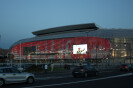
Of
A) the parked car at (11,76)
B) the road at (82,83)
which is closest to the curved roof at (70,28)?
the road at (82,83)

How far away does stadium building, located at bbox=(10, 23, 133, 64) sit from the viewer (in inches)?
3300

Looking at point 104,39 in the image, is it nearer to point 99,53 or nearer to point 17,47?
point 99,53

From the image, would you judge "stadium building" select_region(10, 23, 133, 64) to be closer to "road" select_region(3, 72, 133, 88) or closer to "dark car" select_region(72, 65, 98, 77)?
"dark car" select_region(72, 65, 98, 77)

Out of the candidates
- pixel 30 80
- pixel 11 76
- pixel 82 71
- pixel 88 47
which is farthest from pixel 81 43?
pixel 11 76

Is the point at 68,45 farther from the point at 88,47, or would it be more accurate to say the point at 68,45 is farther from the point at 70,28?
the point at 70,28

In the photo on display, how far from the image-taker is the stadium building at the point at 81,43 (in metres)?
83.8

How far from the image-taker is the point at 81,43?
88438 millimetres

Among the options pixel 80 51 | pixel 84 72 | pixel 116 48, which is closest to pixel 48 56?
pixel 116 48

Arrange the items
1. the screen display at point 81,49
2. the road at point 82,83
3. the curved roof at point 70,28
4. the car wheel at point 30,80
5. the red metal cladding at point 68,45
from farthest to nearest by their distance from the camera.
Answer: the curved roof at point 70,28 < the red metal cladding at point 68,45 < the screen display at point 81,49 < the car wheel at point 30,80 < the road at point 82,83

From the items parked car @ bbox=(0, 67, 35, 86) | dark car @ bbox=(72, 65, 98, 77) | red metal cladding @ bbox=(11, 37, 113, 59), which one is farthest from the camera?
red metal cladding @ bbox=(11, 37, 113, 59)

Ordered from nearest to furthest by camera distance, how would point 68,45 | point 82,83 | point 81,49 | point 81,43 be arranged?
point 82,83 → point 81,49 → point 81,43 → point 68,45

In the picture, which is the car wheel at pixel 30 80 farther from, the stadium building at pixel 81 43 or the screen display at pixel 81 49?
the stadium building at pixel 81 43

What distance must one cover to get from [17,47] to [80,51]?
68.4 m

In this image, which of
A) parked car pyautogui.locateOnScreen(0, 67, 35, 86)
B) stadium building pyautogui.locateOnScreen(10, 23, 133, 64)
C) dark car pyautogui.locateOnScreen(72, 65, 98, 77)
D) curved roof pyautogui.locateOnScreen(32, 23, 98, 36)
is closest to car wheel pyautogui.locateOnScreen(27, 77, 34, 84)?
parked car pyautogui.locateOnScreen(0, 67, 35, 86)
